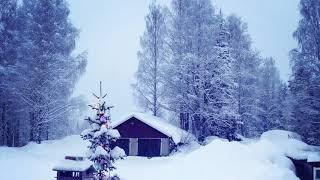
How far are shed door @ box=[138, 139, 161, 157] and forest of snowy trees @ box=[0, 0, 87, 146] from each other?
25.0 feet

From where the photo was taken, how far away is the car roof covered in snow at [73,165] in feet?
64.4

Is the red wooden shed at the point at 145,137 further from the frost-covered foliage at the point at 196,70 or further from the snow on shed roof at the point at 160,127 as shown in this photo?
the frost-covered foliage at the point at 196,70

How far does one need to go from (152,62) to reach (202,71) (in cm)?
633

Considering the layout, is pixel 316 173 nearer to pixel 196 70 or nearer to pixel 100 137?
pixel 100 137

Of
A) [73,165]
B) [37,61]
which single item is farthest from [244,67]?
[73,165]

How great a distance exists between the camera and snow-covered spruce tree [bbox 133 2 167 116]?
38188 mm

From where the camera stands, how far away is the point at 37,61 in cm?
3356

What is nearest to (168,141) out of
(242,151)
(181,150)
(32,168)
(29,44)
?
(181,150)

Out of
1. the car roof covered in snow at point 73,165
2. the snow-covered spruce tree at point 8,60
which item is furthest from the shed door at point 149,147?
the car roof covered in snow at point 73,165

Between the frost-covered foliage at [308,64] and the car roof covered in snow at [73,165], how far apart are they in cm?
1869

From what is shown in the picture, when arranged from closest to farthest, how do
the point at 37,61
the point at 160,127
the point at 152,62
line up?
the point at 160,127, the point at 37,61, the point at 152,62

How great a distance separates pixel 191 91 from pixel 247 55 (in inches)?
413

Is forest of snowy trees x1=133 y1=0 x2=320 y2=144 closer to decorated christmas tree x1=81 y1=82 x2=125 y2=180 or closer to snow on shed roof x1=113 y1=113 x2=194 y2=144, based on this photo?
snow on shed roof x1=113 y1=113 x2=194 y2=144

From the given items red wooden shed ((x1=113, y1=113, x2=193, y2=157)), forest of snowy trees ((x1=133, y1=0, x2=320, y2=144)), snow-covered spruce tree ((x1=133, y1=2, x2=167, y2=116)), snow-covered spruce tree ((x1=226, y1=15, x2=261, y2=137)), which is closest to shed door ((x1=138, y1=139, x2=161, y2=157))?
red wooden shed ((x1=113, y1=113, x2=193, y2=157))
